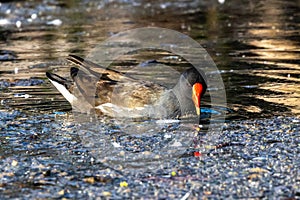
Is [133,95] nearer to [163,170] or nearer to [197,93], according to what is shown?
[197,93]

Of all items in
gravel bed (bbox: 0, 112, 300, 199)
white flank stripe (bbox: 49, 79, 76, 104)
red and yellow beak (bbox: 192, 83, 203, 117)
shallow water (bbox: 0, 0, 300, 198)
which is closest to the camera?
gravel bed (bbox: 0, 112, 300, 199)

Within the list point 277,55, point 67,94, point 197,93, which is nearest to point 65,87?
point 67,94

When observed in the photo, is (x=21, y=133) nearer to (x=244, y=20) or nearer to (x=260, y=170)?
(x=260, y=170)

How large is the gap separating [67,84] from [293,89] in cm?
321

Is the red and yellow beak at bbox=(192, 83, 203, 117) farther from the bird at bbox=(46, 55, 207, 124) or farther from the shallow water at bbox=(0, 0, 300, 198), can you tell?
the shallow water at bbox=(0, 0, 300, 198)

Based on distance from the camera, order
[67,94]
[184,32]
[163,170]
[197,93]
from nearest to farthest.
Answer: [163,170]
[197,93]
[67,94]
[184,32]

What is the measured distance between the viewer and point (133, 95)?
7977 mm

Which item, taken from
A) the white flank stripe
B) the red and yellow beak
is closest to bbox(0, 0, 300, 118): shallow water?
the white flank stripe

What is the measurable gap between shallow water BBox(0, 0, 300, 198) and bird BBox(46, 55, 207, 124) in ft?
0.82

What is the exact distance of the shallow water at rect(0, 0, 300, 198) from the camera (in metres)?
5.88

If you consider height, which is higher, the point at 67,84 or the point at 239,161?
the point at 67,84

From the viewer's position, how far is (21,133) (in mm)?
7453

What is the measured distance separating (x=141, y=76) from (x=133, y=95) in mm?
2839

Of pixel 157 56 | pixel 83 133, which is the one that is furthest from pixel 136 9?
pixel 83 133
